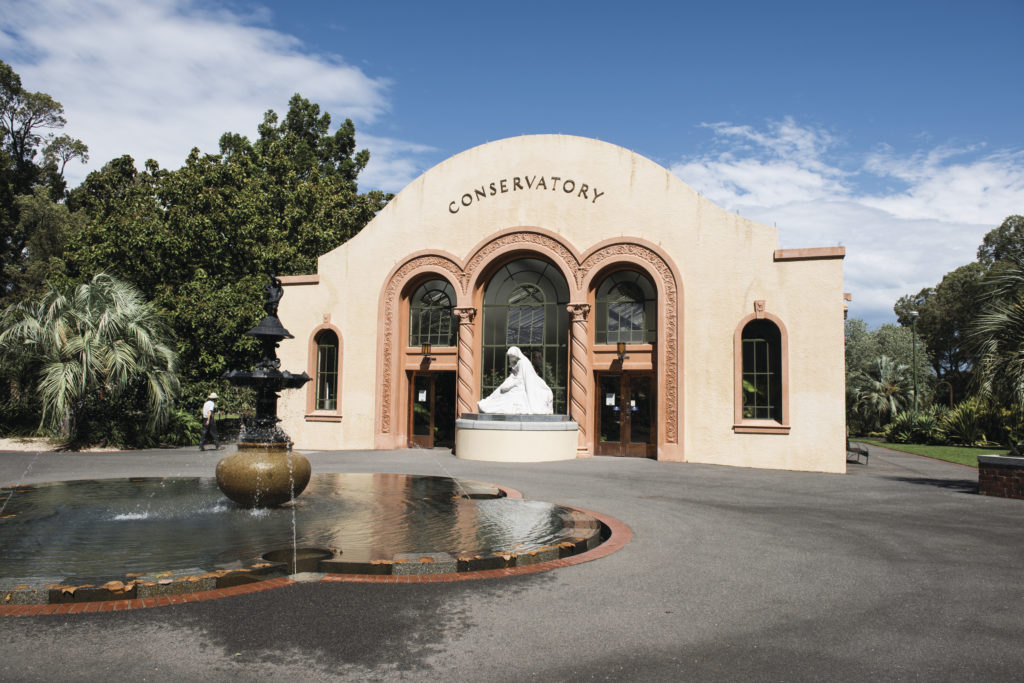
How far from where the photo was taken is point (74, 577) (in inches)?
227

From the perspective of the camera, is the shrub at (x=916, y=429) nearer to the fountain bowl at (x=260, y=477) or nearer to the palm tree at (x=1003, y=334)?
the palm tree at (x=1003, y=334)

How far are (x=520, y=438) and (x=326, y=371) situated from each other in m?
8.46

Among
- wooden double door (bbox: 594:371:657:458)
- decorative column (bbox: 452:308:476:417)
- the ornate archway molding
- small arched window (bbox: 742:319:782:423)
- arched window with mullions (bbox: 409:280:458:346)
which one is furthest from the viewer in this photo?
arched window with mullions (bbox: 409:280:458:346)

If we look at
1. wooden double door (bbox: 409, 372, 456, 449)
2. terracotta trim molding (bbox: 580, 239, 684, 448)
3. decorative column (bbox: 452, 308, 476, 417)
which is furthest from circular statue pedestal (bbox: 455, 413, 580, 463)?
wooden double door (bbox: 409, 372, 456, 449)

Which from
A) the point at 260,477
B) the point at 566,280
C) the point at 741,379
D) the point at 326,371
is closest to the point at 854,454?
the point at 741,379

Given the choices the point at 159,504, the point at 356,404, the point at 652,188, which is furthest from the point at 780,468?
the point at 159,504

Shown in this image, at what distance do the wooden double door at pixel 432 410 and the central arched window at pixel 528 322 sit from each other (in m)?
1.53

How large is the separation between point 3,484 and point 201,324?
41.4 feet

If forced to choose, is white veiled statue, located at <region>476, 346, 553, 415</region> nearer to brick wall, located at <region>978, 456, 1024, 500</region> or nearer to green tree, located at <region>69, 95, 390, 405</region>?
green tree, located at <region>69, 95, 390, 405</region>

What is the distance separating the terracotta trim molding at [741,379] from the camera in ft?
59.3

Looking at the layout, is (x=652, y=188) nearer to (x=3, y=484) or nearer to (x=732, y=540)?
(x=732, y=540)

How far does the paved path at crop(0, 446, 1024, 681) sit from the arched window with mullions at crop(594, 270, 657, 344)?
11.7 meters

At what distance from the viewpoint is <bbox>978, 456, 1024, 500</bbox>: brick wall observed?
1232 cm

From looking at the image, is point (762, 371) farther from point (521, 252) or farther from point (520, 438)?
point (521, 252)
